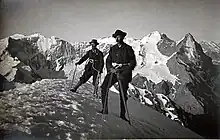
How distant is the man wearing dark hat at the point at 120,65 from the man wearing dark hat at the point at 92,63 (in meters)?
0.06

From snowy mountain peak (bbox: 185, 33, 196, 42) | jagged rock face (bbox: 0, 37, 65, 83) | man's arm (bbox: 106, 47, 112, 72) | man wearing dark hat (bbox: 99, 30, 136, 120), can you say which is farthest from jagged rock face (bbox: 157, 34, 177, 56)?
jagged rock face (bbox: 0, 37, 65, 83)

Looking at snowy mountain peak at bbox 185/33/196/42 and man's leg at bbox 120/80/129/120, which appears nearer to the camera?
man's leg at bbox 120/80/129/120

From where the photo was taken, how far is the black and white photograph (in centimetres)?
222

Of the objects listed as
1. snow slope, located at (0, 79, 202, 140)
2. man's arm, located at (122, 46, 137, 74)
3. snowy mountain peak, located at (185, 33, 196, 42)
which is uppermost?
snowy mountain peak, located at (185, 33, 196, 42)

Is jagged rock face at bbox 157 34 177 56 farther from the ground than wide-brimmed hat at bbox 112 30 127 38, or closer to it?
closer to it

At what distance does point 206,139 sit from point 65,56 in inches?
44.0

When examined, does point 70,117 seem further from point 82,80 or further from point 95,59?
point 95,59

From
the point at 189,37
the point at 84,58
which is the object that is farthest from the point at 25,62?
the point at 189,37

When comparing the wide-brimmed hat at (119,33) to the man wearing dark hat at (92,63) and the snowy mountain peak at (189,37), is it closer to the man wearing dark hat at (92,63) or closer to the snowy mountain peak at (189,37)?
the man wearing dark hat at (92,63)

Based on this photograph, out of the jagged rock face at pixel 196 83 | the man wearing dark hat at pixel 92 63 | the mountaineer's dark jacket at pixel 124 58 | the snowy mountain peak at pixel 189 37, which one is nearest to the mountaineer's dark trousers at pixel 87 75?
the man wearing dark hat at pixel 92 63

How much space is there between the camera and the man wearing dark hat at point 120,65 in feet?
7.45

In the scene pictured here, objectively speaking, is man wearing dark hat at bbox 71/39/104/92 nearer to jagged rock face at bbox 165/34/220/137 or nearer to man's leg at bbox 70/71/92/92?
man's leg at bbox 70/71/92/92

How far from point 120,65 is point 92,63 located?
0.65ft

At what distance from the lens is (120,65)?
2.29 meters
